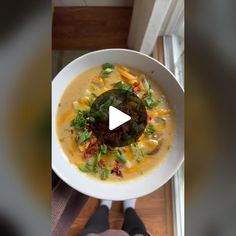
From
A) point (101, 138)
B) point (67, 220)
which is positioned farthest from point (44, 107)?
point (67, 220)

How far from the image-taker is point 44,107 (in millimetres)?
291

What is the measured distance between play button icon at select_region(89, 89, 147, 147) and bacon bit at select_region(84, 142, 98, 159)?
0.06 ft

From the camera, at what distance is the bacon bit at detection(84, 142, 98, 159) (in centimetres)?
85

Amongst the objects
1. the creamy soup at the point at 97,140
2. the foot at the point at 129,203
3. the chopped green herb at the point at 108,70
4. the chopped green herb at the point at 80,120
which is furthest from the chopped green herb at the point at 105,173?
the foot at the point at 129,203

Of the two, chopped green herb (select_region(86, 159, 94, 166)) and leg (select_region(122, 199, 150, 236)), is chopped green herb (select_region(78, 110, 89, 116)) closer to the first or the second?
chopped green herb (select_region(86, 159, 94, 166))

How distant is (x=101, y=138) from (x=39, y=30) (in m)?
0.59

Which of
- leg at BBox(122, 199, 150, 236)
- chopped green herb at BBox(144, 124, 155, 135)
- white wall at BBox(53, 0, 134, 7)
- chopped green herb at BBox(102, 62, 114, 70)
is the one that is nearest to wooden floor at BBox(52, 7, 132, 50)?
white wall at BBox(53, 0, 134, 7)

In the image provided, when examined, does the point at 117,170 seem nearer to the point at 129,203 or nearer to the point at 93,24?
the point at 129,203

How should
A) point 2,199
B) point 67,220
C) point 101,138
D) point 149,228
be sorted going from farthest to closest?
point 149,228, point 67,220, point 101,138, point 2,199

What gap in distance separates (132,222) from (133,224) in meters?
0.01

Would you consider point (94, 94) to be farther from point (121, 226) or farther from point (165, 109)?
point (121, 226)

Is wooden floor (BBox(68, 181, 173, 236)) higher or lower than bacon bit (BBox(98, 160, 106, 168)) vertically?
lower

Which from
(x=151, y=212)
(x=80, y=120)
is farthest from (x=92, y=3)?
(x=151, y=212)

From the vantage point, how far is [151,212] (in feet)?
4.09
